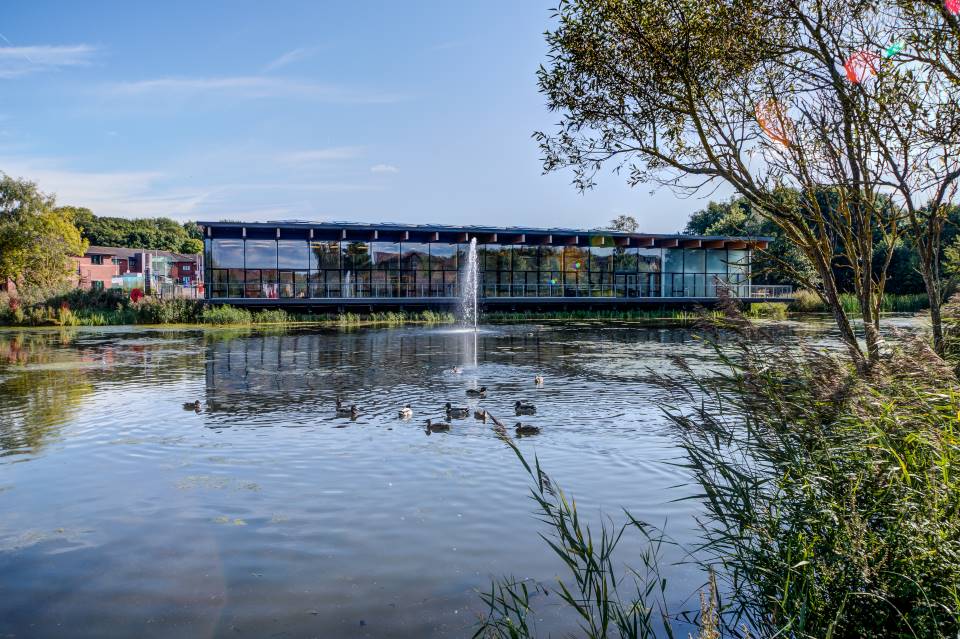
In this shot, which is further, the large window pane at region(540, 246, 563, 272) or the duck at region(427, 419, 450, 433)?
the large window pane at region(540, 246, 563, 272)

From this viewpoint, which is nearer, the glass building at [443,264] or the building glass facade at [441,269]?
the glass building at [443,264]

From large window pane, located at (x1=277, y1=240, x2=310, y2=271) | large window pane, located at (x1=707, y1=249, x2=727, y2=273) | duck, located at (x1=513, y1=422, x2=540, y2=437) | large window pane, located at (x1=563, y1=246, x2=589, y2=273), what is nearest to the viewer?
duck, located at (x1=513, y1=422, x2=540, y2=437)

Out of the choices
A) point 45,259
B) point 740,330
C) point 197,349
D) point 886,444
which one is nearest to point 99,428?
point 740,330

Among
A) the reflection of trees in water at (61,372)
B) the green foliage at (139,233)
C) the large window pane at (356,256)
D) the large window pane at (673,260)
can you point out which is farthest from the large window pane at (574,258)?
the green foliage at (139,233)

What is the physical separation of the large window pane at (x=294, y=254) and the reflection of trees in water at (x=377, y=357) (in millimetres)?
13260

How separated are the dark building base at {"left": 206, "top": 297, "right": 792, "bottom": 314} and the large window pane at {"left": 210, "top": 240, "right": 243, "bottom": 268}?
7.97 feet

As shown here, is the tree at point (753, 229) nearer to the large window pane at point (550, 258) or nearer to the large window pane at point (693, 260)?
the large window pane at point (693, 260)

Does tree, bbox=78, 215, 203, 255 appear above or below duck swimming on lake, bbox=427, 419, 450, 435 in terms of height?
above

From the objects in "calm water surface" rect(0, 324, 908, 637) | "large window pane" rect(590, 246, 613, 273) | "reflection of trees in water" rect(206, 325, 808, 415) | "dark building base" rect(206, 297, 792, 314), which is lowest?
"calm water surface" rect(0, 324, 908, 637)

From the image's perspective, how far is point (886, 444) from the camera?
462 centimetres

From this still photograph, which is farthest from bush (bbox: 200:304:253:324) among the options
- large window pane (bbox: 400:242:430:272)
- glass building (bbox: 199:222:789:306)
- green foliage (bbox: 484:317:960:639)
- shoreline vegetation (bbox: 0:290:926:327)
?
green foliage (bbox: 484:317:960:639)

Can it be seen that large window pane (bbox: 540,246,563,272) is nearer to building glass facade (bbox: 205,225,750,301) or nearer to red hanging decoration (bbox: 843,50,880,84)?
building glass facade (bbox: 205,225,750,301)

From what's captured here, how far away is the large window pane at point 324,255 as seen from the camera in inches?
1865

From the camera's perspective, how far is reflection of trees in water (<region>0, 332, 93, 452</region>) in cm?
1188
